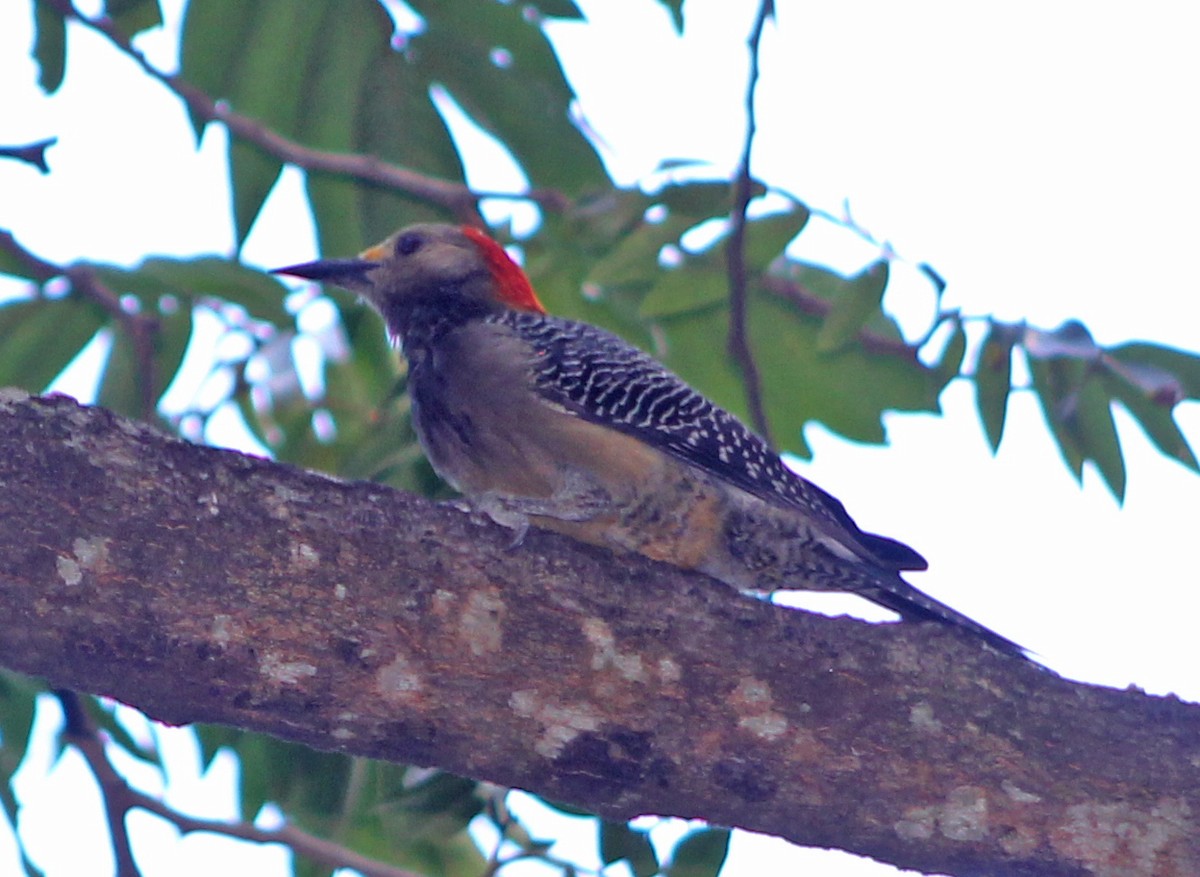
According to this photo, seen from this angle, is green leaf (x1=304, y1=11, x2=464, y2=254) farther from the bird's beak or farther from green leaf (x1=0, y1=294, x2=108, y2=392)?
green leaf (x1=0, y1=294, x2=108, y2=392)

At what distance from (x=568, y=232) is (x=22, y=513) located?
103 inches

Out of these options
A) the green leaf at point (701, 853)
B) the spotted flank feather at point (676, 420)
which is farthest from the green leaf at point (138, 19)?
the green leaf at point (701, 853)

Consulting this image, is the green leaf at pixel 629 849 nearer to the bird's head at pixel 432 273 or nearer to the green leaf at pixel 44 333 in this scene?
the bird's head at pixel 432 273

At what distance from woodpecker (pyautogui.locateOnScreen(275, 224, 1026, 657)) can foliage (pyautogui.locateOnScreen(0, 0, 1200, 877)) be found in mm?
313

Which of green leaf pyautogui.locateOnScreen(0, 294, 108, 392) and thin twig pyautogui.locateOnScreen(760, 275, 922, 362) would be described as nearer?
green leaf pyautogui.locateOnScreen(0, 294, 108, 392)

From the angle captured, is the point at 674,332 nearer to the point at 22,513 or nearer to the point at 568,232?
the point at 568,232

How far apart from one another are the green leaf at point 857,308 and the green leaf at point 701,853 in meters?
1.48

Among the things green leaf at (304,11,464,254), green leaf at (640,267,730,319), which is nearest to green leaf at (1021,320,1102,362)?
green leaf at (640,267,730,319)

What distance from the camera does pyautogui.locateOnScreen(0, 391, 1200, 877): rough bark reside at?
2.87 metres

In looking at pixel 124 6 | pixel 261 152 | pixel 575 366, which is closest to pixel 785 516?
pixel 575 366

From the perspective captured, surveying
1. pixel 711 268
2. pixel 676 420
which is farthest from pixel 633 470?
pixel 711 268

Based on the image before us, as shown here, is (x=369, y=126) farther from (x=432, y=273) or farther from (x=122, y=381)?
(x=122, y=381)

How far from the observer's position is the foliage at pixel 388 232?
430 cm

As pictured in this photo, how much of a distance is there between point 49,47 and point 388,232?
1.26 meters
